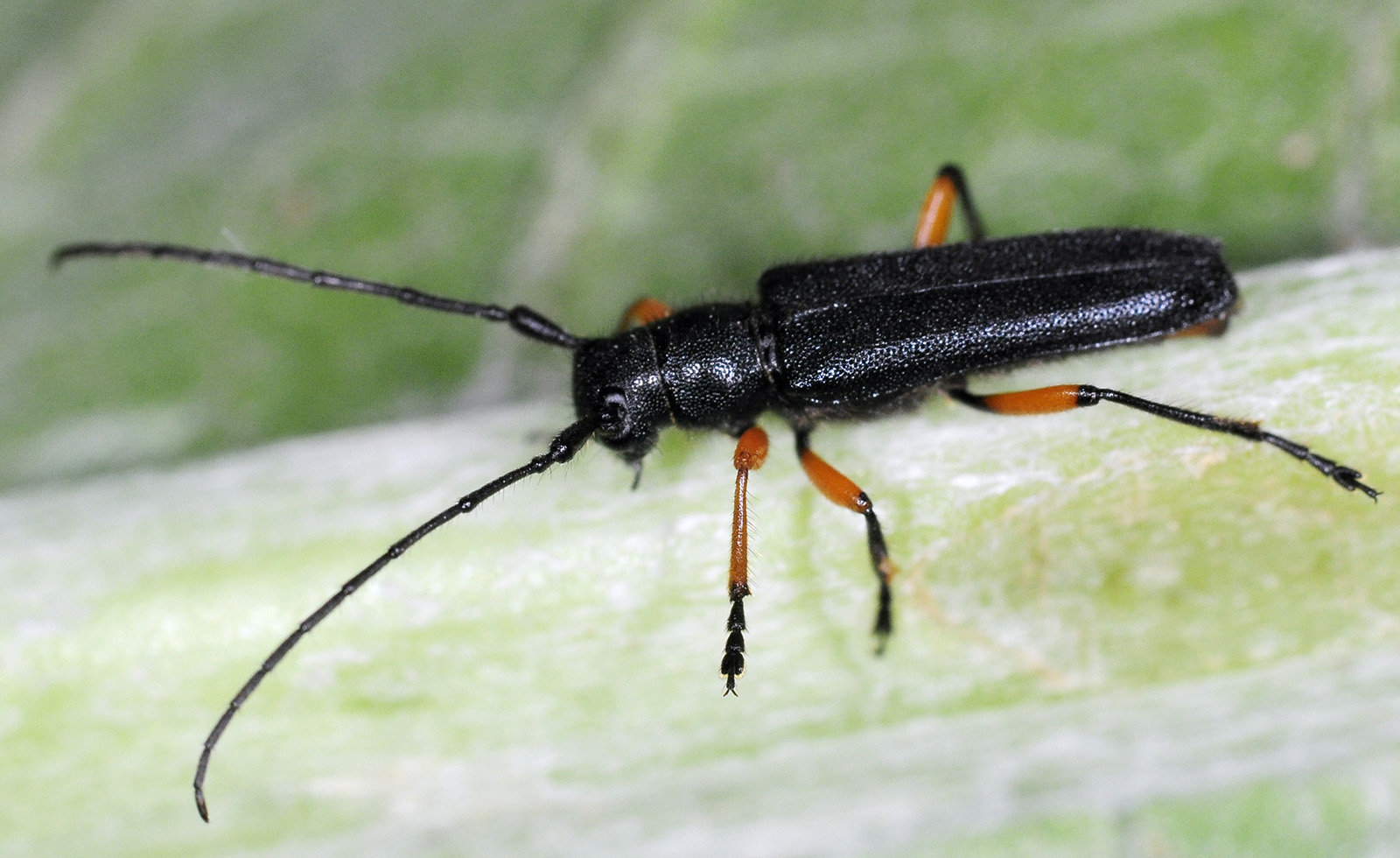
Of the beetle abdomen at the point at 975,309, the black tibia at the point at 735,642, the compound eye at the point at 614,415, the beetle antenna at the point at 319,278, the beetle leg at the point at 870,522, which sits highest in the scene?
the beetle antenna at the point at 319,278

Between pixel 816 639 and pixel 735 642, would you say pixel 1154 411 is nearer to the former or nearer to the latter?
pixel 816 639

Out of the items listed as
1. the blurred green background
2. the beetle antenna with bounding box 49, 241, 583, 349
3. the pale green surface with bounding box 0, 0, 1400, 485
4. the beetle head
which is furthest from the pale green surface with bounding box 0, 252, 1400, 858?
the pale green surface with bounding box 0, 0, 1400, 485

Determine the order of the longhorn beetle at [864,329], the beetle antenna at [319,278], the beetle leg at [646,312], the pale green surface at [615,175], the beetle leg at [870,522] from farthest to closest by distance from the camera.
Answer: the beetle leg at [646,312] → the pale green surface at [615,175] → the beetle antenna at [319,278] → the longhorn beetle at [864,329] → the beetle leg at [870,522]

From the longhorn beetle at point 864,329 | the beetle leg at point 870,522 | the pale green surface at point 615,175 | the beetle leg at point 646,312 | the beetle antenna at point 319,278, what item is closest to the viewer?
the beetle leg at point 870,522

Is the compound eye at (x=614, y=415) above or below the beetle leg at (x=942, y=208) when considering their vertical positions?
below

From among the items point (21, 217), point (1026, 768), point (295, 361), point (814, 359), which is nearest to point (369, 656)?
point (295, 361)

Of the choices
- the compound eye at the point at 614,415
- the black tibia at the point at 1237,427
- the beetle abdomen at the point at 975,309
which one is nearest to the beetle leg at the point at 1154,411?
the black tibia at the point at 1237,427

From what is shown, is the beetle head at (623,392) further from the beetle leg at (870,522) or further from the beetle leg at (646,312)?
the beetle leg at (870,522)
